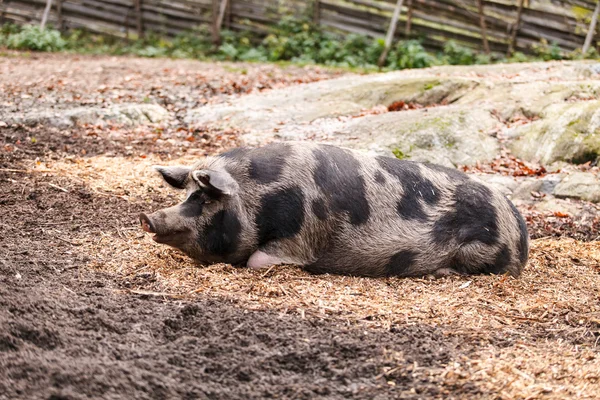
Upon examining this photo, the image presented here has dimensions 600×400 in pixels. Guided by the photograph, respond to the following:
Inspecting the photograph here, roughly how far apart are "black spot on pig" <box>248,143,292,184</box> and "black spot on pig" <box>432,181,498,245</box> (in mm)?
1211

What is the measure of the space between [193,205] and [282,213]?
2.03ft

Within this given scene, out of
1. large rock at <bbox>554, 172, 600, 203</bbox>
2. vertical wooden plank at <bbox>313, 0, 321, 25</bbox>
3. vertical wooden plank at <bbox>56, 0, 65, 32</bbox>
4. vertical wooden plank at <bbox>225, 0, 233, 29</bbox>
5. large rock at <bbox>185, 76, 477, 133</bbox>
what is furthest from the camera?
vertical wooden plank at <bbox>56, 0, 65, 32</bbox>

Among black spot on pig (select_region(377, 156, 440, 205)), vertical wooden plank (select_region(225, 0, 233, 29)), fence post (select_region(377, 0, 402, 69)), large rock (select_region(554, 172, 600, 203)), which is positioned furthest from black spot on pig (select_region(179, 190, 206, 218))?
vertical wooden plank (select_region(225, 0, 233, 29))

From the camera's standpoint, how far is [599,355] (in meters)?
3.96

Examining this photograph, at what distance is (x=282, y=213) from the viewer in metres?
5.05

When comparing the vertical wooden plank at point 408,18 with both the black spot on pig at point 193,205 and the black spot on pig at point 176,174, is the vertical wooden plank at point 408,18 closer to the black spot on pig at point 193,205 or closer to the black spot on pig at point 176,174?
the black spot on pig at point 176,174

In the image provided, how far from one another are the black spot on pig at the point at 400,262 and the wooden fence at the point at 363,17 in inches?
501

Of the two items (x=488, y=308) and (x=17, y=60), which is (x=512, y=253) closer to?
(x=488, y=308)

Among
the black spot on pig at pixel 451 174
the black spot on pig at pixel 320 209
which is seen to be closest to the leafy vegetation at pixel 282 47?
the black spot on pig at pixel 451 174

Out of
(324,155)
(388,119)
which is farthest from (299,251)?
(388,119)

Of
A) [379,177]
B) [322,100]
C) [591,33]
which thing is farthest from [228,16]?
[379,177]

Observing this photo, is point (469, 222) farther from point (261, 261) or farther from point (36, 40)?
Answer: point (36, 40)

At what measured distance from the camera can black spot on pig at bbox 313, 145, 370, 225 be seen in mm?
5152

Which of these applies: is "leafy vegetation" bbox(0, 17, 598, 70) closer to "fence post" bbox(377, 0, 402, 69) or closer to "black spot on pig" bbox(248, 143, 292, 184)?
"fence post" bbox(377, 0, 402, 69)
